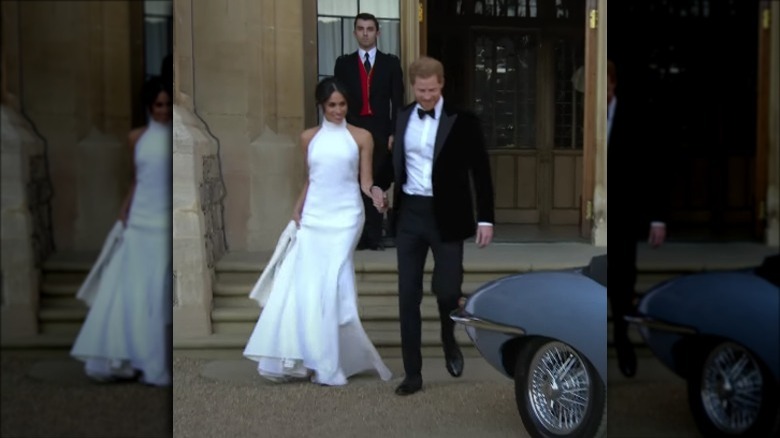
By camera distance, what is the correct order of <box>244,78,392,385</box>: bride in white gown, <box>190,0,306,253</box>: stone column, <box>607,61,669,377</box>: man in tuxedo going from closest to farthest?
<box>607,61,669,377</box>: man in tuxedo → <box>190,0,306,253</box>: stone column → <box>244,78,392,385</box>: bride in white gown

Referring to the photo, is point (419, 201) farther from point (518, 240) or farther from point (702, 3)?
point (702, 3)

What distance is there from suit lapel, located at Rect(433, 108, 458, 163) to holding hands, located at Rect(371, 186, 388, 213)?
205 mm

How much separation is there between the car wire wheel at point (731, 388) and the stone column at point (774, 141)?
0.80 ft

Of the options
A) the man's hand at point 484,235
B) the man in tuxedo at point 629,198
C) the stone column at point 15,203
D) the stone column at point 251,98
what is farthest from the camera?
the man's hand at point 484,235

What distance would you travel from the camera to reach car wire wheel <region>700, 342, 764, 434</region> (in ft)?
6.78

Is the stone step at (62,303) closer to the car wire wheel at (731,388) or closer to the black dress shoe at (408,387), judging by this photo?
the car wire wheel at (731,388)

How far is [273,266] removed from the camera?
328 centimetres

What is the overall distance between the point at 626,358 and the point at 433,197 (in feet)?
3.74

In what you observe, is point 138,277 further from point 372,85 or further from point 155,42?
point 372,85

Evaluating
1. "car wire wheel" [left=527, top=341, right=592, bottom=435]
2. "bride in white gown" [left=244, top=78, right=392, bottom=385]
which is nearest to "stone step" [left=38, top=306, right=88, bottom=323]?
"bride in white gown" [left=244, top=78, right=392, bottom=385]

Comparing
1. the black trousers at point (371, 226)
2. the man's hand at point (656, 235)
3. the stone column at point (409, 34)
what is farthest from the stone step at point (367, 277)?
the man's hand at point (656, 235)

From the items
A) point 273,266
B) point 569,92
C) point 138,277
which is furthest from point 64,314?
point 569,92

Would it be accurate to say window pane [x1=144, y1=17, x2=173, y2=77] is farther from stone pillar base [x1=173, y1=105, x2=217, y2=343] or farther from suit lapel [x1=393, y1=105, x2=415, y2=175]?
suit lapel [x1=393, y1=105, x2=415, y2=175]

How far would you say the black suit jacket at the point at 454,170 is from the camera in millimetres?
3260
